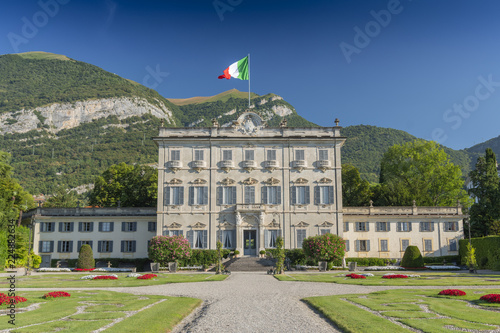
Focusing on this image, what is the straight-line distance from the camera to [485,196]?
175 ft

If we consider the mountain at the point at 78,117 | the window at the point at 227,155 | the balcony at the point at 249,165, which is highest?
the mountain at the point at 78,117

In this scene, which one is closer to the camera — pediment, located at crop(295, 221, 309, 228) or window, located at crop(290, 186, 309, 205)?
pediment, located at crop(295, 221, 309, 228)

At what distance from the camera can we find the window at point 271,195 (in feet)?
163

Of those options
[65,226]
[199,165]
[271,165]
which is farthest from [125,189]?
[271,165]

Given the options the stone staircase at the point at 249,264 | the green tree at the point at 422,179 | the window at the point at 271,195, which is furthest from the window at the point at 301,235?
the green tree at the point at 422,179

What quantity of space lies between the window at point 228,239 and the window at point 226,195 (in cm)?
324

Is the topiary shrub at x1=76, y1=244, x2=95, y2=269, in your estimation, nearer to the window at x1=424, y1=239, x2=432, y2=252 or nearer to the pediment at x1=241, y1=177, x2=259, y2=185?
the pediment at x1=241, y1=177, x2=259, y2=185

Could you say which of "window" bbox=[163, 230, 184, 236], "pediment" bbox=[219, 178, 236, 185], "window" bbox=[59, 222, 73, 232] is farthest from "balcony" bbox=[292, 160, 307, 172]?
"window" bbox=[59, 222, 73, 232]

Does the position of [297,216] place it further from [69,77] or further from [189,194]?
[69,77]

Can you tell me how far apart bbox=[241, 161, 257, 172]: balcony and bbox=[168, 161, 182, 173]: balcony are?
7.16 m

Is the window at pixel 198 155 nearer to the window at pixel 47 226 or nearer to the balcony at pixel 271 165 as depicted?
the balcony at pixel 271 165

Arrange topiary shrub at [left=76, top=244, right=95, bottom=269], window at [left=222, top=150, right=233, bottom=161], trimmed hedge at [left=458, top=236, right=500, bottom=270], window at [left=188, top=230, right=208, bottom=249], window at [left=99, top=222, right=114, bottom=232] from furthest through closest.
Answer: window at [left=99, top=222, right=114, bottom=232], window at [left=222, top=150, right=233, bottom=161], window at [left=188, top=230, right=208, bottom=249], topiary shrub at [left=76, top=244, right=95, bottom=269], trimmed hedge at [left=458, top=236, right=500, bottom=270]

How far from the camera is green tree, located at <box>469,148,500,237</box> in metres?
52.0

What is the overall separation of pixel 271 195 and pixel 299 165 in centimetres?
467
